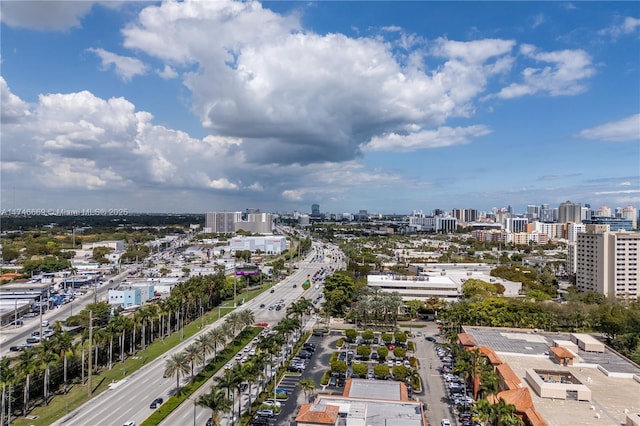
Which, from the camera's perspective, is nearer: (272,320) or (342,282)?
(272,320)

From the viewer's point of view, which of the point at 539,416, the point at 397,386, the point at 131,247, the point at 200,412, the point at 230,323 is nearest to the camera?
the point at 539,416

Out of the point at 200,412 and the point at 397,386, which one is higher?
the point at 397,386

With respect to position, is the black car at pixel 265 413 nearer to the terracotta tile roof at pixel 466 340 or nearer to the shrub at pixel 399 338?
the terracotta tile roof at pixel 466 340

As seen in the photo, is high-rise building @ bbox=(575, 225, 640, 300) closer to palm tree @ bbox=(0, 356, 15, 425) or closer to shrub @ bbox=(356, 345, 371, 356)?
shrub @ bbox=(356, 345, 371, 356)

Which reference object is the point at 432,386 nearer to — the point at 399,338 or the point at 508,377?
the point at 508,377

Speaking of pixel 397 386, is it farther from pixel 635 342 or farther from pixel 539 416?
pixel 635 342

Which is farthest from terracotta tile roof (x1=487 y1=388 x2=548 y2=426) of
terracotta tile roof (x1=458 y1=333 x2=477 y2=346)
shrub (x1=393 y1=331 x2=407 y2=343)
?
shrub (x1=393 y1=331 x2=407 y2=343)

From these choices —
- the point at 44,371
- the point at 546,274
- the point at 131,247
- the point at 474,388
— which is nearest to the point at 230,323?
the point at 44,371
